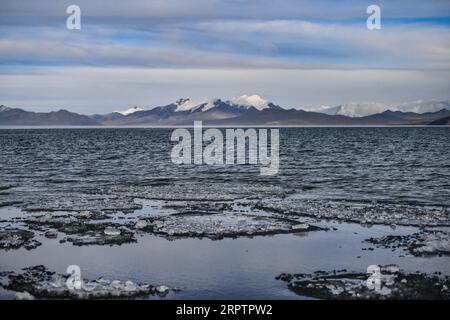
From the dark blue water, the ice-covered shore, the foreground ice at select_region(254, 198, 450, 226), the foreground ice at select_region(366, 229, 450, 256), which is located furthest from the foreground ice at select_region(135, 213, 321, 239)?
the dark blue water

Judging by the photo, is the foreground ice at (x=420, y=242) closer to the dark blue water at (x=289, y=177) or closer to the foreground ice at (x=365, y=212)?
the foreground ice at (x=365, y=212)

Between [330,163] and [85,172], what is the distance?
1066 inches

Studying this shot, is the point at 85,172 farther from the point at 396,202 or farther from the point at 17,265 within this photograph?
the point at 17,265

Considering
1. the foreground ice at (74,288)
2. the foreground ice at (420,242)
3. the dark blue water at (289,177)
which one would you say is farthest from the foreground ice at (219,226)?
the dark blue water at (289,177)

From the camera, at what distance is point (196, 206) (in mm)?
32250

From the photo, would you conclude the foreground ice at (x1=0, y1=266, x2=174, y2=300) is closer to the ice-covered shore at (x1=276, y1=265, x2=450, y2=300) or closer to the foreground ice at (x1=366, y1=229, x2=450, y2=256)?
the ice-covered shore at (x1=276, y1=265, x2=450, y2=300)

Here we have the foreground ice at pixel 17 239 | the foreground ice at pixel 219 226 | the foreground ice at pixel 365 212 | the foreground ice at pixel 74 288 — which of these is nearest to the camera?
the foreground ice at pixel 74 288

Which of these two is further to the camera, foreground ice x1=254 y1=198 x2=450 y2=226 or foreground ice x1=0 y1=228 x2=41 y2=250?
foreground ice x1=254 y1=198 x2=450 y2=226

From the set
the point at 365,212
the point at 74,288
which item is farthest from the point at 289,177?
the point at 74,288

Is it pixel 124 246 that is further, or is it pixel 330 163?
pixel 330 163

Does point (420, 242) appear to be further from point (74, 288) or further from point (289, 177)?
point (289, 177)
